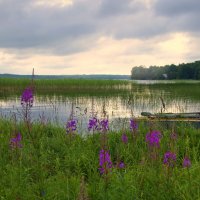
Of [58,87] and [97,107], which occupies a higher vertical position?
[58,87]

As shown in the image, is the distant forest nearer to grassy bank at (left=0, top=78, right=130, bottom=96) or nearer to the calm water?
grassy bank at (left=0, top=78, right=130, bottom=96)

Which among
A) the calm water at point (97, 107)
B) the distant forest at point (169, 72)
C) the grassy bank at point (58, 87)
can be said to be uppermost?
the distant forest at point (169, 72)

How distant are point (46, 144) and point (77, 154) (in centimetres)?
154

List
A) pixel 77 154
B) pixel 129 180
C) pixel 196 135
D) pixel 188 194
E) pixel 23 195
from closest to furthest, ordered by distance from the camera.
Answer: pixel 188 194
pixel 23 195
pixel 129 180
pixel 77 154
pixel 196 135

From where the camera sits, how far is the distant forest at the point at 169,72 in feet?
325

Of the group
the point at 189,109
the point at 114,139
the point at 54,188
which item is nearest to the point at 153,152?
the point at 54,188

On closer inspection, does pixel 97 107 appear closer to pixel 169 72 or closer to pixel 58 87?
pixel 58 87

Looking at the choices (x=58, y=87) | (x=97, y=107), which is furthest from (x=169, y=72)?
(x=97, y=107)

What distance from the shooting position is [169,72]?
110 metres

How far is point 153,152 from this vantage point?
14.2ft

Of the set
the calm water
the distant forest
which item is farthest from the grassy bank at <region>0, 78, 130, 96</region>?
the distant forest

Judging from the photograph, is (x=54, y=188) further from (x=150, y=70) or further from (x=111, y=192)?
(x=150, y=70)


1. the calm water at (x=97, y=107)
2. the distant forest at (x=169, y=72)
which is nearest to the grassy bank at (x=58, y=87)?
the calm water at (x=97, y=107)

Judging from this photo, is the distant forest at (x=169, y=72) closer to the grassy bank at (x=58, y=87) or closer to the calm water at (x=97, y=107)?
the grassy bank at (x=58, y=87)
